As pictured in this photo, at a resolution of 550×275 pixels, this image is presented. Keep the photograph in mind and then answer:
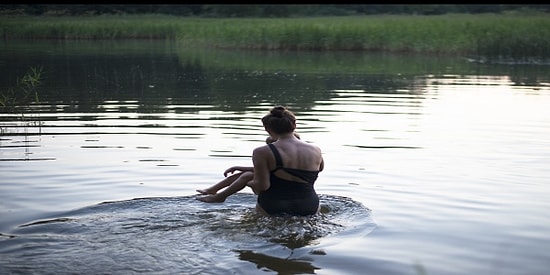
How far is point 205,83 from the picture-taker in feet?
80.7

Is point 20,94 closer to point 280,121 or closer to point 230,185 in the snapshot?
point 230,185

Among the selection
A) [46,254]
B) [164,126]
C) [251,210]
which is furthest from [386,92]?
[46,254]

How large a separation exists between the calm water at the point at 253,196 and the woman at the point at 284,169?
23 cm

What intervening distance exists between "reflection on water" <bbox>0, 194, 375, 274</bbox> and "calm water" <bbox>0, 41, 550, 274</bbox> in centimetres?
2

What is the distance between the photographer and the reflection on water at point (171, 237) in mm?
6031

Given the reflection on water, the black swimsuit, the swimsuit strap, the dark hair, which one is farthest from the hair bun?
the reflection on water

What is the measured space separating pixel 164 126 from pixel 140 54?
901 inches

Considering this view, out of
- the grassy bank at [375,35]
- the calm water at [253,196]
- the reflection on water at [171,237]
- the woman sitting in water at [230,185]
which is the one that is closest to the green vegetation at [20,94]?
the calm water at [253,196]

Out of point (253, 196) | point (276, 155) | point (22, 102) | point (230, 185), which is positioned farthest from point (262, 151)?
point (22, 102)

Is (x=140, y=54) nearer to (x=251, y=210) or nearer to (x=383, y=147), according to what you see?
(x=383, y=147)

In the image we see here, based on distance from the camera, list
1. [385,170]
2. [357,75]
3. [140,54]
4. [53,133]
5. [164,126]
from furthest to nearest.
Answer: [140,54] < [357,75] < [164,126] < [53,133] < [385,170]

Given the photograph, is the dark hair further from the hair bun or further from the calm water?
the calm water

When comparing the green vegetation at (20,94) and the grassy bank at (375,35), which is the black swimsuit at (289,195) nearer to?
the green vegetation at (20,94)

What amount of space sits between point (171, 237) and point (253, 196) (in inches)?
90.3
